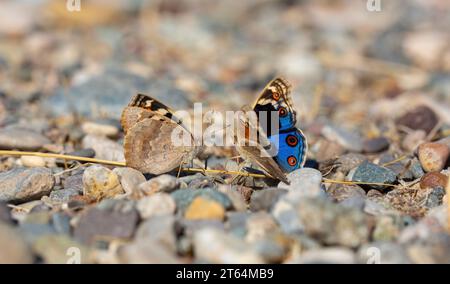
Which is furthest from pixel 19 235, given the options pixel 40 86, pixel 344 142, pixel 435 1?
pixel 435 1

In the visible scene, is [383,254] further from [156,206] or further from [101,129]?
[101,129]

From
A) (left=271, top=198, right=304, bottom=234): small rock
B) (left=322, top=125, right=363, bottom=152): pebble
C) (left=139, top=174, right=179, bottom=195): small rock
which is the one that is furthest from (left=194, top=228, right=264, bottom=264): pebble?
(left=322, top=125, right=363, bottom=152): pebble

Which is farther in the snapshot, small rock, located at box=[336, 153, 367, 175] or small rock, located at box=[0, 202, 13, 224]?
small rock, located at box=[336, 153, 367, 175]

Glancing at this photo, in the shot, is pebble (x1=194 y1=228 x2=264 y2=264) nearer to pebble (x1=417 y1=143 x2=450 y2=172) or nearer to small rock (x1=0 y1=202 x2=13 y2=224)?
small rock (x1=0 y1=202 x2=13 y2=224)

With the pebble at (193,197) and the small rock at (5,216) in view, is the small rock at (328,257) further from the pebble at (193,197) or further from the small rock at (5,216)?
the small rock at (5,216)

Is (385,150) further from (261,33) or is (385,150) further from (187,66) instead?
(261,33)

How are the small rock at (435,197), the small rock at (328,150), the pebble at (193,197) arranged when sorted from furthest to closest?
the small rock at (328,150), the small rock at (435,197), the pebble at (193,197)

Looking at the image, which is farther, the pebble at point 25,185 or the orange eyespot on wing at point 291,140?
the orange eyespot on wing at point 291,140

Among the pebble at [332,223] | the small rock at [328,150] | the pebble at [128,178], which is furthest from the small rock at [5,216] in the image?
the small rock at [328,150]
